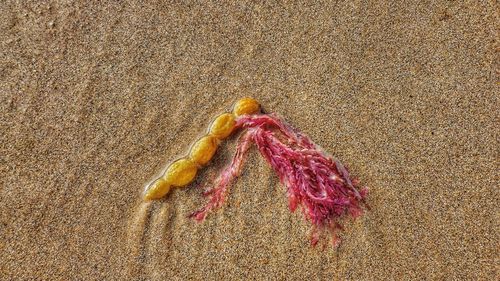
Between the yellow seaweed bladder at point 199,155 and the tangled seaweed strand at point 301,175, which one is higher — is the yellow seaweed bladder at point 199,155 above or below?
above

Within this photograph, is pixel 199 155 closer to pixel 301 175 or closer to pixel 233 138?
pixel 233 138

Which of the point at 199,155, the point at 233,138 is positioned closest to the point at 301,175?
the point at 233,138

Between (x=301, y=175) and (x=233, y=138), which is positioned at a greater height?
(x=233, y=138)

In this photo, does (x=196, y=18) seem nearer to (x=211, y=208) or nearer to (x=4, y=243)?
(x=211, y=208)

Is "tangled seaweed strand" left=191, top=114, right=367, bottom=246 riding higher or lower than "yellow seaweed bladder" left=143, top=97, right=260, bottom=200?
lower

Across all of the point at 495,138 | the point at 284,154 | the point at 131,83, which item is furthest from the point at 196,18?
the point at 495,138
